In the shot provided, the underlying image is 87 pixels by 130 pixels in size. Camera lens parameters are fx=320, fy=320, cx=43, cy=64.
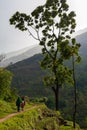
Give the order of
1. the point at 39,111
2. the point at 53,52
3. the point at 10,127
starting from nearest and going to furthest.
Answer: the point at 10,127 → the point at 39,111 → the point at 53,52

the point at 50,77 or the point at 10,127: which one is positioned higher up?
the point at 50,77

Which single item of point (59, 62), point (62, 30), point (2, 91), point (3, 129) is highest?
point (62, 30)

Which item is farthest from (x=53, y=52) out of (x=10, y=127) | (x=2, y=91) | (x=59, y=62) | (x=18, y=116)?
(x=10, y=127)

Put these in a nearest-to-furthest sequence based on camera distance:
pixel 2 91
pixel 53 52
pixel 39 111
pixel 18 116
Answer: pixel 18 116, pixel 39 111, pixel 2 91, pixel 53 52

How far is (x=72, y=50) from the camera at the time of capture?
49.8 meters

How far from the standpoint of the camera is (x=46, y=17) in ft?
173

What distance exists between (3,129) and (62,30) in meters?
30.6

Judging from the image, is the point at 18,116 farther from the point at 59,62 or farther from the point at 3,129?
the point at 59,62

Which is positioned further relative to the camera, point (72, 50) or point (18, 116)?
point (72, 50)

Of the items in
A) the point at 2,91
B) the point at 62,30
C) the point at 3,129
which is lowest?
the point at 3,129

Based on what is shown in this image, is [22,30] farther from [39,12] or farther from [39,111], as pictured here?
[39,111]

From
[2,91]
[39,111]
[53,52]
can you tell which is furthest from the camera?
[53,52]

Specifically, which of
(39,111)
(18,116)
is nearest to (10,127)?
(18,116)

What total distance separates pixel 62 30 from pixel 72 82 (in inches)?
345
